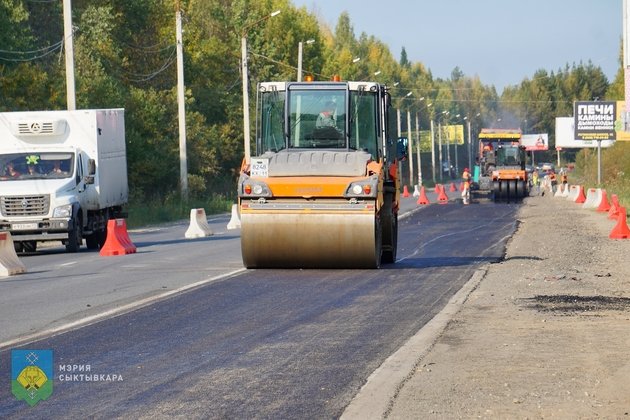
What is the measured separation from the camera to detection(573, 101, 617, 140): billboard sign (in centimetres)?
8306

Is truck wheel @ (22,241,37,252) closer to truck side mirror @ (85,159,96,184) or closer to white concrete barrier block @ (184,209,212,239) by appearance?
truck side mirror @ (85,159,96,184)

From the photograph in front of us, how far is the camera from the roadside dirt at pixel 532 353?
878cm

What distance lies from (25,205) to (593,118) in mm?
61404

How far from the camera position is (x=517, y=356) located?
433 inches

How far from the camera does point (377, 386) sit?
9.57 metres

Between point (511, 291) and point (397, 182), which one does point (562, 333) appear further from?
point (397, 182)

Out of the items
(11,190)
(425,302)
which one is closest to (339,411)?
(425,302)

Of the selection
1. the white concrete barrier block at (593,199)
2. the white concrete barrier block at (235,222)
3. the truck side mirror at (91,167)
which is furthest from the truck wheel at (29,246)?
the white concrete barrier block at (593,199)

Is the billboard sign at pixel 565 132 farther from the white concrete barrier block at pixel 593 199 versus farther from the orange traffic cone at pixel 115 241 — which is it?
the orange traffic cone at pixel 115 241

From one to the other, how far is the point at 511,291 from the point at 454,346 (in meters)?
5.61

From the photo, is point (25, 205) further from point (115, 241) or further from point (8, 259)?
point (8, 259)

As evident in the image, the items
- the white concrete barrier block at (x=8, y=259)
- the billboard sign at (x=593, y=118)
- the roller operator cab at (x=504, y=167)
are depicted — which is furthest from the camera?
the billboard sign at (x=593, y=118)

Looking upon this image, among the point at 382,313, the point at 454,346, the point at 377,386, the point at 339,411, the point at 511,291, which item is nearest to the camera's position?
the point at 339,411

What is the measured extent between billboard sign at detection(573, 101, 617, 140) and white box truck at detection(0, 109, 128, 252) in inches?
2212
